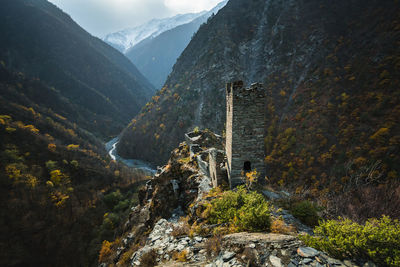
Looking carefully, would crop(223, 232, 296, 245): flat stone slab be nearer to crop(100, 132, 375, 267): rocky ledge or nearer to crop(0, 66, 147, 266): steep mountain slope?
crop(100, 132, 375, 267): rocky ledge

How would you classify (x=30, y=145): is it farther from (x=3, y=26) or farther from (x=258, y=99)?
(x=3, y=26)

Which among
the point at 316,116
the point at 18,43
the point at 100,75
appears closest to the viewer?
the point at 316,116

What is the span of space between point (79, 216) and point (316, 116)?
203 feet

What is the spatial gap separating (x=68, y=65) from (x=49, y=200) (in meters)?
155

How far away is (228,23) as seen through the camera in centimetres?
6912

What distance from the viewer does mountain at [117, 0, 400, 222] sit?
23734 millimetres

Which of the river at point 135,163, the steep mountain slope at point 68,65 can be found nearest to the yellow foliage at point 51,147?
the river at point 135,163

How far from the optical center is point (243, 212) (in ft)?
16.8

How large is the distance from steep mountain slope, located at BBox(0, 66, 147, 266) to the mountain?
25.9 metres

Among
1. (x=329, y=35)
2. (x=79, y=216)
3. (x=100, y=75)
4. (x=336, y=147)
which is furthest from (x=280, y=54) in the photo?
(x=100, y=75)

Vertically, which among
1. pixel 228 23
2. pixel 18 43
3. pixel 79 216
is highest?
pixel 18 43

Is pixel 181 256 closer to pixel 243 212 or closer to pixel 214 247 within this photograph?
pixel 214 247

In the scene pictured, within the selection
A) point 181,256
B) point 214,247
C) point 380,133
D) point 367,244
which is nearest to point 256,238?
point 214,247

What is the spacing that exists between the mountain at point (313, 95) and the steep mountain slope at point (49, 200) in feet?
85.1
